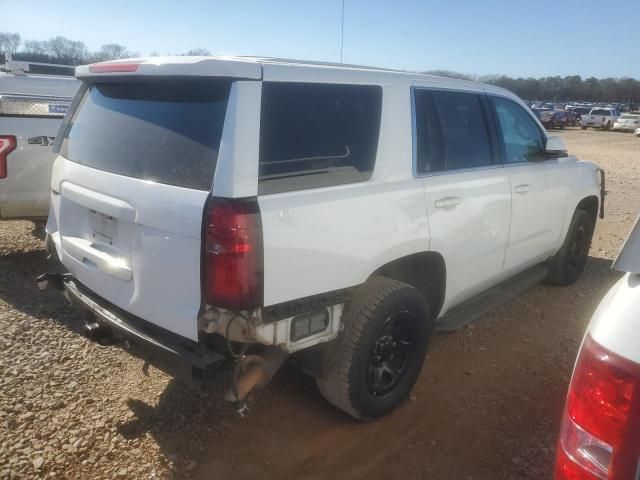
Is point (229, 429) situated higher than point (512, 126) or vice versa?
point (512, 126)

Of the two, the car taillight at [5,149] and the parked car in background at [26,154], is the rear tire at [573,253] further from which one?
the car taillight at [5,149]

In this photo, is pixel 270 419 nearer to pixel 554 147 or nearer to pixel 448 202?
pixel 448 202

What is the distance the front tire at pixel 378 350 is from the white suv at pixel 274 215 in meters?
0.01

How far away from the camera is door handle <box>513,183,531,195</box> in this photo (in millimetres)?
3872

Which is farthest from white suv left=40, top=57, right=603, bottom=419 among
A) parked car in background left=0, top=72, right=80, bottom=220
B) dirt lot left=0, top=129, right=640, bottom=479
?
parked car in background left=0, top=72, right=80, bottom=220

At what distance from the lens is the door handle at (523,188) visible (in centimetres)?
387

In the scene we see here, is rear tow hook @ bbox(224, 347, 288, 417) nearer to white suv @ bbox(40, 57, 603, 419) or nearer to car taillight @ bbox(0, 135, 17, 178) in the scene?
white suv @ bbox(40, 57, 603, 419)

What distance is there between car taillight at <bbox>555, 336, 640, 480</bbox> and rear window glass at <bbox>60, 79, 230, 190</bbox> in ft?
5.11

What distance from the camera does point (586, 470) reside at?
1.43 meters

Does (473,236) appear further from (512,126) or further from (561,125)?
(561,125)

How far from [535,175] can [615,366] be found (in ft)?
10.1

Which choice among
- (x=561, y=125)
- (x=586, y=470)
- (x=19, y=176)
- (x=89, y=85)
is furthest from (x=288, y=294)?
(x=561, y=125)

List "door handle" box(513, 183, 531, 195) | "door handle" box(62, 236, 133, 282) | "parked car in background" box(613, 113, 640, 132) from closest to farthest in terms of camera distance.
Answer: "door handle" box(62, 236, 133, 282)
"door handle" box(513, 183, 531, 195)
"parked car in background" box(613, 113, 640, 132)

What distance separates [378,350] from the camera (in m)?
2.99
